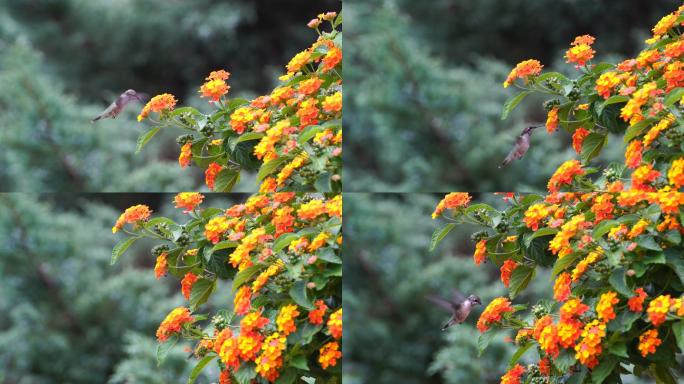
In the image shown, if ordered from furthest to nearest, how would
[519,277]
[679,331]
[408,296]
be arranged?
[408,296] < [519,277] < [679,331]

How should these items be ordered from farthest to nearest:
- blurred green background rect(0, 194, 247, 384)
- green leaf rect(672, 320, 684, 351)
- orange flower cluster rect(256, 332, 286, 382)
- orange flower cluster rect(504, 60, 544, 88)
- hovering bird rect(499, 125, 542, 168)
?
blurred green background rect(0, 194, 247, 384), hovering bird rect(499, 125, 542, 168), orange flower cluster rect(504, 60, 544, 88), orange flower cluster rect(256, 332, 286, 382), green leaf rect(672, 320, 684, 351)

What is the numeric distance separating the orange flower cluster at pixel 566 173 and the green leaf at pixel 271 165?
879mm

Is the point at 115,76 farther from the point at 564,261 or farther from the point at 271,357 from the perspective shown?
the point at 564,261

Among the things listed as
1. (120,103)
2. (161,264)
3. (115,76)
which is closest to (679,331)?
(161,264)

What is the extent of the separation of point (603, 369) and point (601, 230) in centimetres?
42

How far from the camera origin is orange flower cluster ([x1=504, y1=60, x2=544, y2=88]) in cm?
302

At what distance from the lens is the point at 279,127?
112 inches

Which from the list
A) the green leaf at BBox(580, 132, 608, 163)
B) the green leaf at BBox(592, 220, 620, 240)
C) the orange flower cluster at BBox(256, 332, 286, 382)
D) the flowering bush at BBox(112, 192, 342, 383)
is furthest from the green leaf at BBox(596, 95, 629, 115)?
the orange flower cluster at BBox(256, 332, 286, 382)

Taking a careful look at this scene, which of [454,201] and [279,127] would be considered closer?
[279,127]

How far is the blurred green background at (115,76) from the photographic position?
346 centimetres

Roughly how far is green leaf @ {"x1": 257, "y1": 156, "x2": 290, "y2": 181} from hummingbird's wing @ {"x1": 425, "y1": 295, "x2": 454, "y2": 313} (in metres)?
0.77

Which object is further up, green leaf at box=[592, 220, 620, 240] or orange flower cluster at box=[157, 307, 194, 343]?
green leaf at box=[592, 220, 620, 240]

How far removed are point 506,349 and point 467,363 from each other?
21 cm

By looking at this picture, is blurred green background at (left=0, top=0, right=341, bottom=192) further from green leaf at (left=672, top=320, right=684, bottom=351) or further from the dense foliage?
green leaf at (left=672, top=320, right=684, bottom=351)
